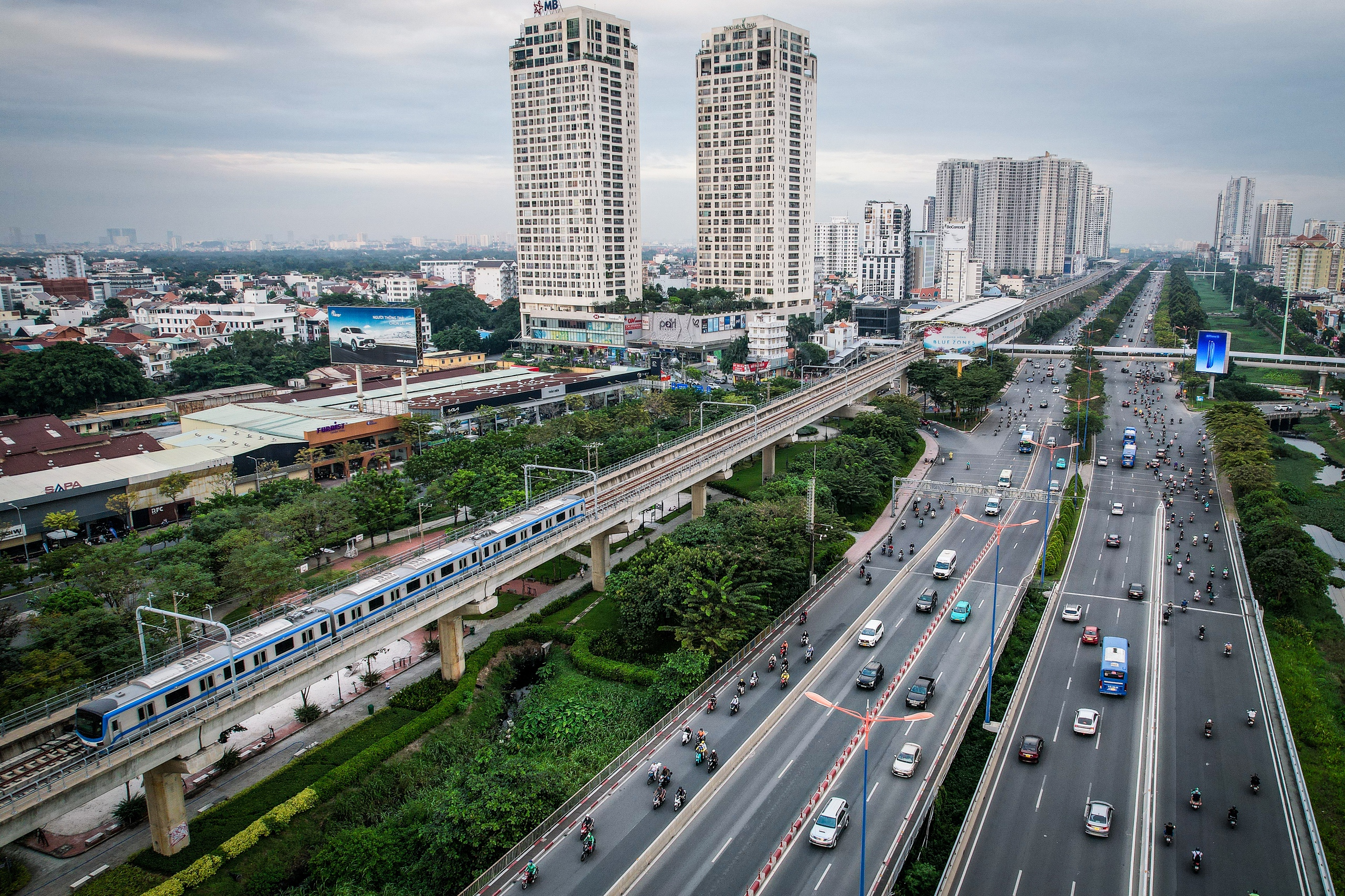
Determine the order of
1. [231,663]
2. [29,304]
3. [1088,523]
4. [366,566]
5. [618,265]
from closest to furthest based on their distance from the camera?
[231,663], [366,566], [1088,523], [618,265], [29,304]

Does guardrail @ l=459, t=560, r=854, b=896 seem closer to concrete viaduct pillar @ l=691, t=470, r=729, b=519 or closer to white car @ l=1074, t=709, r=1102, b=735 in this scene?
white car @ l=1074, t=709, r=1102, b=735

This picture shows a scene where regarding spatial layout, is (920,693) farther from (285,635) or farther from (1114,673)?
(285,635)

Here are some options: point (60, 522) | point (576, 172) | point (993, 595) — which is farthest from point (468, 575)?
point (576, 172)

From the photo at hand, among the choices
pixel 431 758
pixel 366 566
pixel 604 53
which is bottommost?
pixel 431 758

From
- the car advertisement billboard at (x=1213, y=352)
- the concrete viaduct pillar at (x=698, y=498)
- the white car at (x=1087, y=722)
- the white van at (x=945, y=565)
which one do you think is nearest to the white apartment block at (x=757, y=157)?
the car advertisement billboard at (x=1213, y=352)

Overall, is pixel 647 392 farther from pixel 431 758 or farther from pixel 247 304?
pixel 247 304

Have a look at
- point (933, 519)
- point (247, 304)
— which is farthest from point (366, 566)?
point (247, 304)

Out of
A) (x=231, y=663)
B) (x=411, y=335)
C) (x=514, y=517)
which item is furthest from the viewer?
(x=411, y=335)

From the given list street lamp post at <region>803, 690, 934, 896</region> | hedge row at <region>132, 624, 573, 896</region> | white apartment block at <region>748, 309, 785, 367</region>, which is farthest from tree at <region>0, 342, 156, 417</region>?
street lamp post at <region>803, 690, 934, 896</region>
